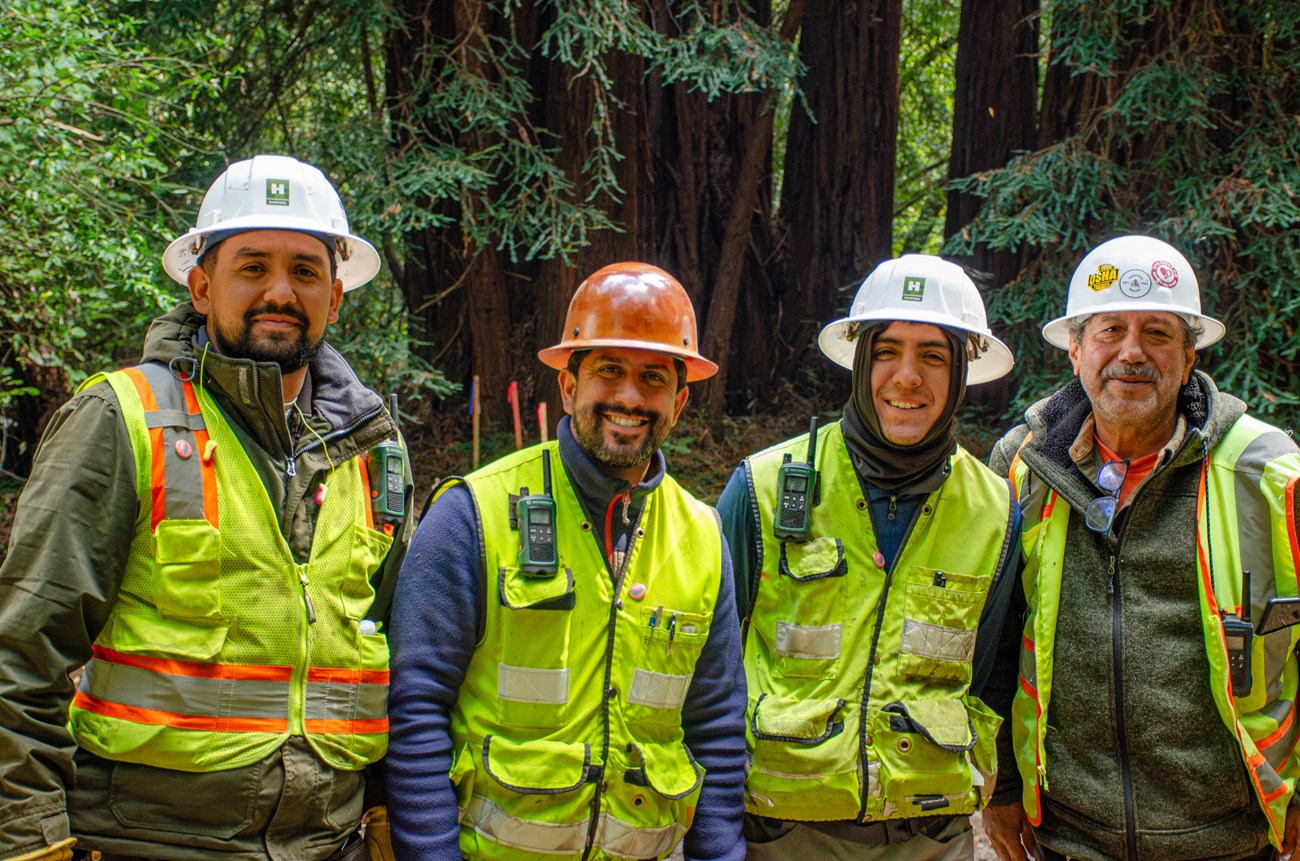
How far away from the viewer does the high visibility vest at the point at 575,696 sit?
8.66 feet

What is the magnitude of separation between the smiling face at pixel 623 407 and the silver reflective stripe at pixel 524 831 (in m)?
0.84

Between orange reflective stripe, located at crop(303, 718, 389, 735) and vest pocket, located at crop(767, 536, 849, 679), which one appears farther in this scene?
vest pocket, located at crop(767, 536, 849, 679)

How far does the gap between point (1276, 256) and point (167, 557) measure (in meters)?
6.26

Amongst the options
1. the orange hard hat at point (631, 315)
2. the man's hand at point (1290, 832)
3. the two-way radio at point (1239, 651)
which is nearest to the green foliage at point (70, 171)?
the orange hard hat at point (631, 315)

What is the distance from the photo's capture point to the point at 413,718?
264 cm

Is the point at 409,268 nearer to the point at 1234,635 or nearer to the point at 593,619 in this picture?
the point at 593,619

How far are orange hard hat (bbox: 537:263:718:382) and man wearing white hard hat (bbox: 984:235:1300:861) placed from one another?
1185mm

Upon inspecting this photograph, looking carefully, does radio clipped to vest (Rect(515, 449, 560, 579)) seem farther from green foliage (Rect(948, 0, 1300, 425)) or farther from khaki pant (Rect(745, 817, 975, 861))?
green foliage (Rect(948, 0, 1300, 425))

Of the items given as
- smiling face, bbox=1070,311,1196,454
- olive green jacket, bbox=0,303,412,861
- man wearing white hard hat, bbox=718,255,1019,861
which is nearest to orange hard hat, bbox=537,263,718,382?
man wearing white hard hat, bbox=718,255,1019,861

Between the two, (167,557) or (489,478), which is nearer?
(167,557)

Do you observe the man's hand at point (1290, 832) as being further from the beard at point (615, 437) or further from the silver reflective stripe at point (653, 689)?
the beard at point (615, 437)

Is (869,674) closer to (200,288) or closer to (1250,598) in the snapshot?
(1250,598)

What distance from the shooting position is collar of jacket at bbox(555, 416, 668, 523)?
2.81 metres

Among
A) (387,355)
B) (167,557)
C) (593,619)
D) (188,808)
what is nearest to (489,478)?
(593,619)
